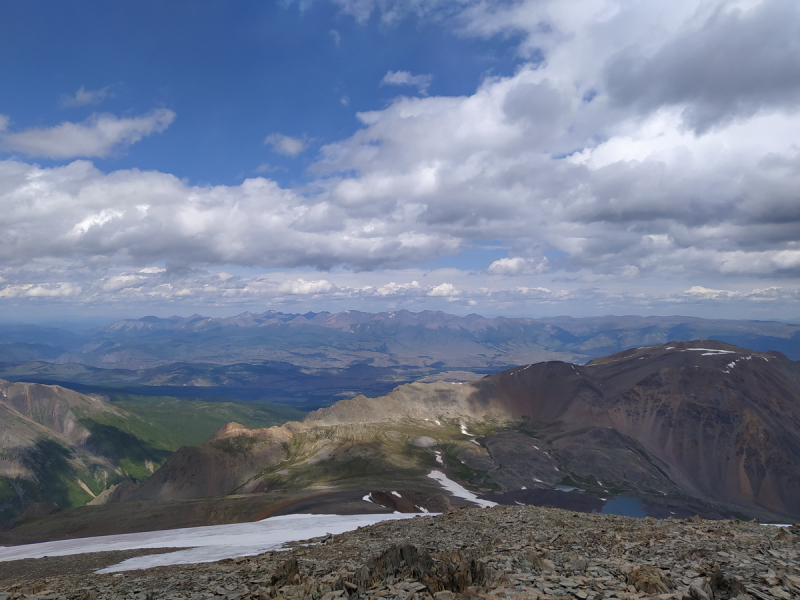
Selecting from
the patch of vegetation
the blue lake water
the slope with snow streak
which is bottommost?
the blue lake water

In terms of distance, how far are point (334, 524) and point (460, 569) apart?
153ft

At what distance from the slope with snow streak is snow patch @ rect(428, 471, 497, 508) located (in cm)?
5537

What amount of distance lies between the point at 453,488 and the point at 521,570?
396 ft

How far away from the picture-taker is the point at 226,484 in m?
164

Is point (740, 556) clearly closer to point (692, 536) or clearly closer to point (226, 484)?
point (692, 536)

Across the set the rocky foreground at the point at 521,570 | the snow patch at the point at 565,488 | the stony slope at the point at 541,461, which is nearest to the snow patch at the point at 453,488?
the stony slope at the point at 541,461

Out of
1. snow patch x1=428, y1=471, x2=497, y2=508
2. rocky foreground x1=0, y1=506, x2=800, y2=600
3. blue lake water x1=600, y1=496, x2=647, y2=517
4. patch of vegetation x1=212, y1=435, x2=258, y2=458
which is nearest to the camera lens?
rocky foreground x1=0, y1=506, x2=800, y2=600

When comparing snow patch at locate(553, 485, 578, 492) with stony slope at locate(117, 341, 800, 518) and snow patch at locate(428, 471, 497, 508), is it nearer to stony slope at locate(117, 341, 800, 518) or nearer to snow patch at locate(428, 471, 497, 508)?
stony slope at locate(117, 341, 800, 518)

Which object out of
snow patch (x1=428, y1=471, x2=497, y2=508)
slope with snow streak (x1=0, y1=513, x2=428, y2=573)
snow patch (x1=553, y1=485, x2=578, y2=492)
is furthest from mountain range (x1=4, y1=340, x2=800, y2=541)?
slope with snow streak (x1=0, y1=513, x2=428, y2=573)

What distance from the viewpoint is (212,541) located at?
46938 millimetres

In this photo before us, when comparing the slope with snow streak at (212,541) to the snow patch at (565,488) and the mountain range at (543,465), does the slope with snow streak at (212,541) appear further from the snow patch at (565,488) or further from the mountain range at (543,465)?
the snow patch at (565,488)

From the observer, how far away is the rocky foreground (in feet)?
47.4

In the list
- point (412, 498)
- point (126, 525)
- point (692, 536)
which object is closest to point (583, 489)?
point (412, 498)

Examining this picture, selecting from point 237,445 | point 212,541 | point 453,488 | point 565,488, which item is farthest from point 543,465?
point 212,541
